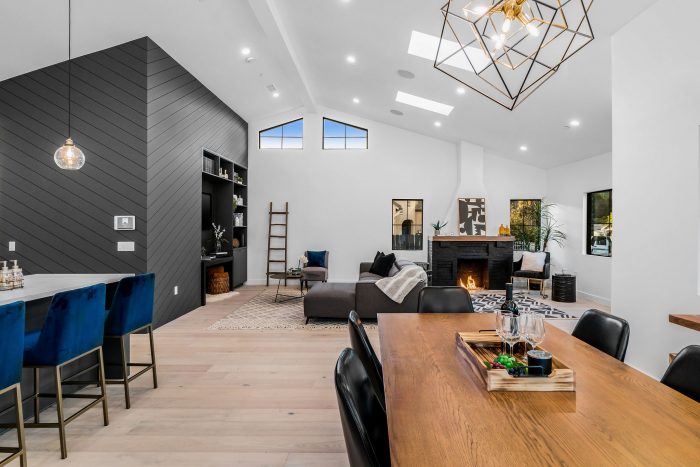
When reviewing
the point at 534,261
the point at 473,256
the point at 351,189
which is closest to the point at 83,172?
the point at 351,189

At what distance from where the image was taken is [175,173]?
5262mm

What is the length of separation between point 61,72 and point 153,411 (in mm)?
4448

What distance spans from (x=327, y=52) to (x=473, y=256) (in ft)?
15.3

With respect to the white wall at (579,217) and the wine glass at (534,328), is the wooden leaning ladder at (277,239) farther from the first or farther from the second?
the wine glass at (534,328)

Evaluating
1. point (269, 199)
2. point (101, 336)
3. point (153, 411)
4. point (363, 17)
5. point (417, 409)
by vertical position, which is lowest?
point (153, 411)

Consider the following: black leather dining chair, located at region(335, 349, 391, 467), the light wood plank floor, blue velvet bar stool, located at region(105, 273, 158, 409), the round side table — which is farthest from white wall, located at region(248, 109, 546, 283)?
black leather dining chair, located at region(335, 349, 391, 467)

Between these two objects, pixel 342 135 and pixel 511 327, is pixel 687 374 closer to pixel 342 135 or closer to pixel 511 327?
pixel 511 327

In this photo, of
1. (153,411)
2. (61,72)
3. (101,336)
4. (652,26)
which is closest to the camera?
(101,336)

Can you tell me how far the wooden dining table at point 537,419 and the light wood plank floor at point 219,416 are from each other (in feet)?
3.68

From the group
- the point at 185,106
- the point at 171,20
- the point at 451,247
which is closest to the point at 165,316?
the point at 185,106

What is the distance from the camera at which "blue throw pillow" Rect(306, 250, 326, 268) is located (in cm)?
781

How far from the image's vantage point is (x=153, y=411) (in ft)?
8.56

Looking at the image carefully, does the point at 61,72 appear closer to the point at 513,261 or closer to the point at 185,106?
the point at 185,106

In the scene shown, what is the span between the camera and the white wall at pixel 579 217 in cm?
623
